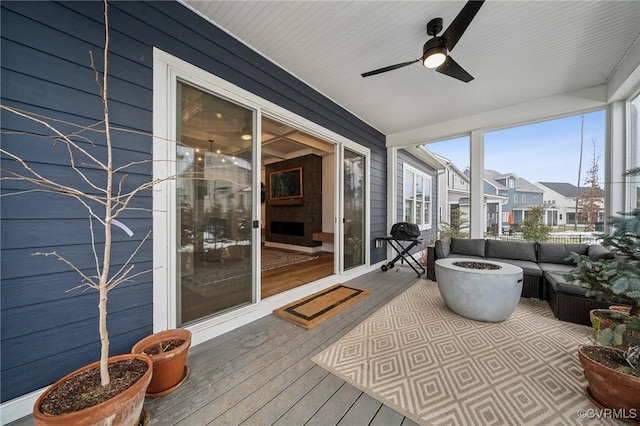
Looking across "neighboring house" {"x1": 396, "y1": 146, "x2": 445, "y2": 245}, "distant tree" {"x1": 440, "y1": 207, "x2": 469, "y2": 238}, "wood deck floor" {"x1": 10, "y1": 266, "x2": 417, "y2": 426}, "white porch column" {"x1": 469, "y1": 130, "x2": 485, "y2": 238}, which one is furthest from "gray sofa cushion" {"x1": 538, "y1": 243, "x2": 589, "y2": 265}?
"wood deck floor" {"x1": 10, "y1": 266, "x2": 417, "y2": 426}

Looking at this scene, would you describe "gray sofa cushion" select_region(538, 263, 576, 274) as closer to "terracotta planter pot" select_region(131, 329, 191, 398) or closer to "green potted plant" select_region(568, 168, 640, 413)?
"green potted plant" select_region(568, 168, 640, 413)

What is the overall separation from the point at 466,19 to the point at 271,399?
10.2 ft

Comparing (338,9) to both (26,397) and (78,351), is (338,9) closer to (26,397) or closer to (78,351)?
(78,351)

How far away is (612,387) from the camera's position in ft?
4.38

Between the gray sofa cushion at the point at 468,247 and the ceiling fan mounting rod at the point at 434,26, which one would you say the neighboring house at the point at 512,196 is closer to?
the gray sofa cushion at the point at 468,247

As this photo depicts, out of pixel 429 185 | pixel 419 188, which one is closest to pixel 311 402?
pixel 419 188

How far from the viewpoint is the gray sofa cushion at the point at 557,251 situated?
3258 mm

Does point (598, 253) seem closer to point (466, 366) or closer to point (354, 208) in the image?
point (466, 366)

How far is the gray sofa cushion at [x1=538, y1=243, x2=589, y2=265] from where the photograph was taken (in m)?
3.26

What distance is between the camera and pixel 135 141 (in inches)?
68.7

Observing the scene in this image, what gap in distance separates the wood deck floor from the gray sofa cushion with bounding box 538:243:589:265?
3.45 metres

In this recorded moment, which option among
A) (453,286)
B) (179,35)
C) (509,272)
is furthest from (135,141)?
(509,272)

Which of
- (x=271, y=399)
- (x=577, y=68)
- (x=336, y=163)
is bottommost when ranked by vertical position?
(x=271, y=399)

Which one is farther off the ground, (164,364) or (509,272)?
(509,272)
